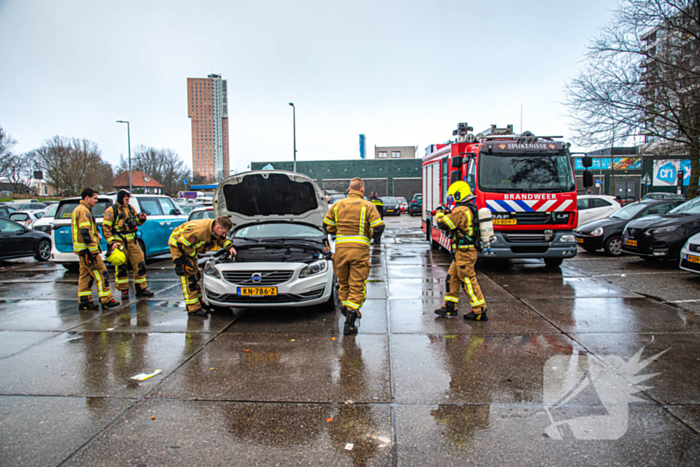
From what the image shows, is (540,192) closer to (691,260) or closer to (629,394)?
(691,260)

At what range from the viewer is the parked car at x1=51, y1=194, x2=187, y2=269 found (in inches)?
372

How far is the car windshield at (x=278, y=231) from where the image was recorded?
6.66m

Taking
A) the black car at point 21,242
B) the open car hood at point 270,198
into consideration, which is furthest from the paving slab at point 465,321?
the black car at point 21,242

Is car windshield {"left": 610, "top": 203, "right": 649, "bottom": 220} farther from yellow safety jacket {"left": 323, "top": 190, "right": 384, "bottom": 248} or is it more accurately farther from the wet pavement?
yellow safety jacket {"left": 323, "top": 190, "right": 384, "bottom": 248}

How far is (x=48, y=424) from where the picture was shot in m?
3.12

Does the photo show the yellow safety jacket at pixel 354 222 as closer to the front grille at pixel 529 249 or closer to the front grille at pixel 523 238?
the front grille at pixel 523 238

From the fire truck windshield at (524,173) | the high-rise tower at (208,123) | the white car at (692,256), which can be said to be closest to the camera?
the white car at (692,256)

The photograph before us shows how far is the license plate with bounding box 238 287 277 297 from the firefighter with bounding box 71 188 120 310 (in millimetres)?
2451

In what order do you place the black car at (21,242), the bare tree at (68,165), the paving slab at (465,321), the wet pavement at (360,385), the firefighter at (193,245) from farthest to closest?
1. the bare tree at (68,165)
2. the black car at (21,242)
3. the firefighter at (193,245)
4. the paving slab at (465,321)
5. the wet pavement at (360,385)

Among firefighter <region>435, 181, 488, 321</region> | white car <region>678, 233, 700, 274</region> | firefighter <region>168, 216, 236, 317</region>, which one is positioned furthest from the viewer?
white car <region>678, 233, 700, 274</region>

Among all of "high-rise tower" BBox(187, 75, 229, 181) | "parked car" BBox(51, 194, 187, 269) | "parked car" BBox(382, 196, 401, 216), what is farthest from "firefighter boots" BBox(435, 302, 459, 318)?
"high-rise tower" BBox(187, 75, 229, 181)

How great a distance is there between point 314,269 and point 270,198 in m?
1.87

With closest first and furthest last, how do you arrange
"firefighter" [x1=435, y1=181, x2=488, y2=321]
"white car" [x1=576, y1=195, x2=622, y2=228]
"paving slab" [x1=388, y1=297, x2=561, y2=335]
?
"paving slab" [x1=388, y1=297, x2=561, y2=335] < "firefighter" [x1=435, y1=181, x2=488, y2=321] < "white car" [x1=576, y1=195, x2=622, y2=228]

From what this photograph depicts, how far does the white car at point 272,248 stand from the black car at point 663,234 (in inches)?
277
